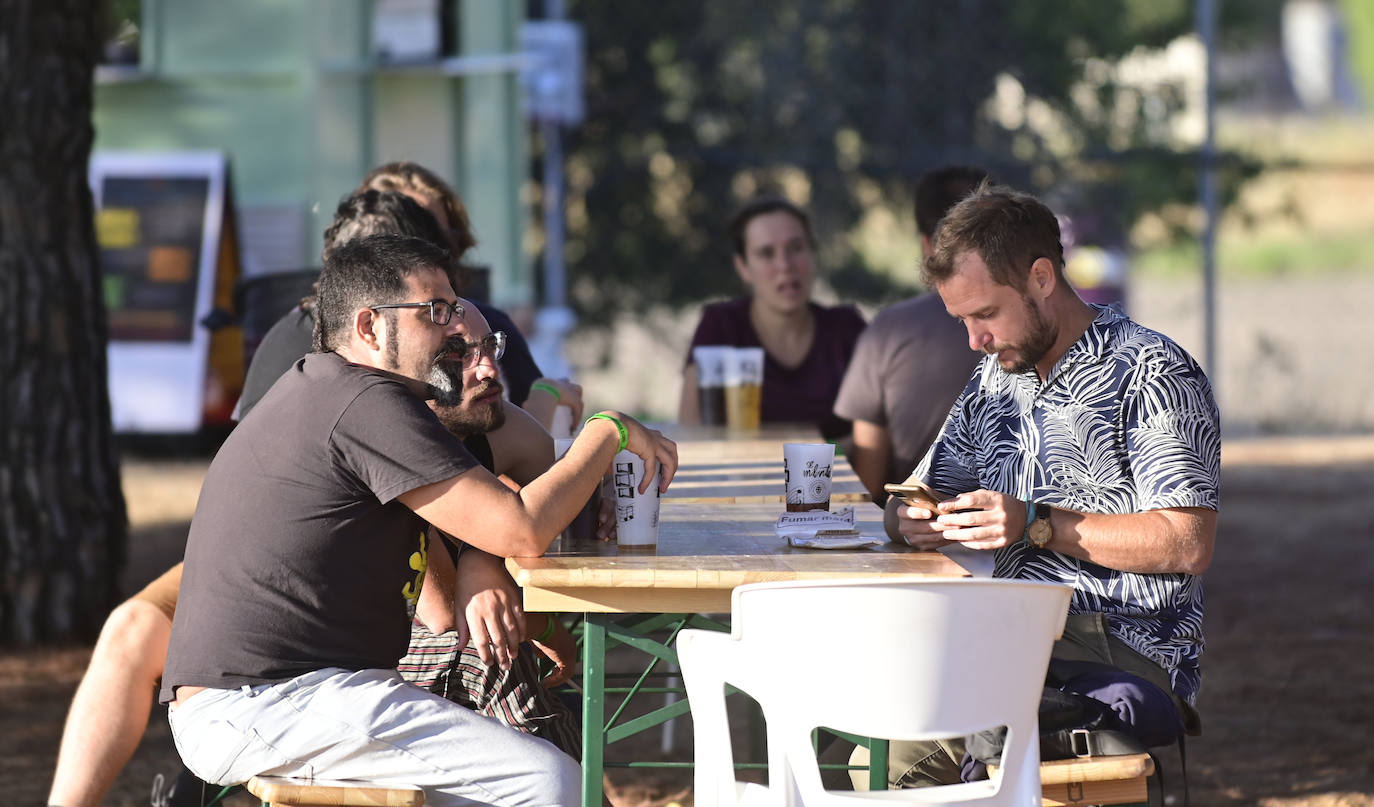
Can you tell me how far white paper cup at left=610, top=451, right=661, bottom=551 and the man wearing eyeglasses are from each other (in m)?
0.09

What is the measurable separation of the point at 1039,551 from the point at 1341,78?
37.2 meters

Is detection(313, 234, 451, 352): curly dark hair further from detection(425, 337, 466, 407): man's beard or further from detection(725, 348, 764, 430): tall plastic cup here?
detection(725, 348, 764, 430): tall plastic cup

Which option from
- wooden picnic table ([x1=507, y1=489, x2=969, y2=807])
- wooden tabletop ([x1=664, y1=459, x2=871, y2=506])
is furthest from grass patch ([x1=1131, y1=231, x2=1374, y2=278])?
wooden picnic table ([x1=507, y1=489, x2=969, y2=807])

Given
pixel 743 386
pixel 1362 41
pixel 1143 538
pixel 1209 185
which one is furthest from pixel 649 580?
pixel 1362 41

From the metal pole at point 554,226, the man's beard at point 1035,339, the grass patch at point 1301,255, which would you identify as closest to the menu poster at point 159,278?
the metal pole at point 554,226

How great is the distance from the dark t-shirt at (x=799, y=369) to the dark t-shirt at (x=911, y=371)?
2.45 ft

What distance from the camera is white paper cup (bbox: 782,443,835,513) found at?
2996 mm

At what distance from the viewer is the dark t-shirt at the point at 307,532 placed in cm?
266

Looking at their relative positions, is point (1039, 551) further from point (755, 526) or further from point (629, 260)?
point (629, 260)

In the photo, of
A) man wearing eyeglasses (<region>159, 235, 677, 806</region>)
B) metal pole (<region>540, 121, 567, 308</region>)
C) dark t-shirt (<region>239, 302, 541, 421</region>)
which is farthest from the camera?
metal pole (<region>540, 121, 567, 308</region>)

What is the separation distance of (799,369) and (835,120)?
535 centimetres

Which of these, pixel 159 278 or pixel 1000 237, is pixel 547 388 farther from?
pixel 159 278

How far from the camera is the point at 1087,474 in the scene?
3.03 meters

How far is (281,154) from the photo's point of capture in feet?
30.5
